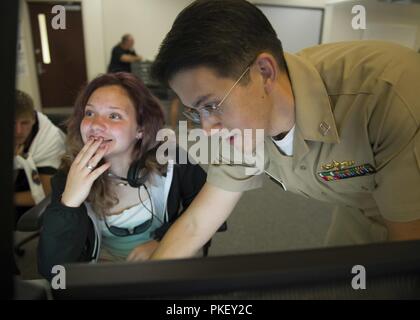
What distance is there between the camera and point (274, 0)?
640 millimetres

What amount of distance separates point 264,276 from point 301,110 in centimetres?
48

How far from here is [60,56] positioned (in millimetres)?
646

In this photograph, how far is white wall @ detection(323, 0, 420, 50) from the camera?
0.59 meters

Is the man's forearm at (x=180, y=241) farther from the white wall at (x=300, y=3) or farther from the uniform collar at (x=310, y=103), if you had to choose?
the white wall at (x=300, y=3)

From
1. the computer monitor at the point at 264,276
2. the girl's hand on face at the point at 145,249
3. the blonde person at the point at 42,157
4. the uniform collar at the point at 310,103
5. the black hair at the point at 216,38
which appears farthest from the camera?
the blonde person at the point at 42,157

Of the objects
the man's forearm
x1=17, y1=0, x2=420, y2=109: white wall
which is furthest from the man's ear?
the man's forearm

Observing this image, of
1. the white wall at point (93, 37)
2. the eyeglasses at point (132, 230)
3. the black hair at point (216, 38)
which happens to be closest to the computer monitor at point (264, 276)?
the black hair at point (216, 38)

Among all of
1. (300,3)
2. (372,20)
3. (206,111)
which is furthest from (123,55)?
(372,20)

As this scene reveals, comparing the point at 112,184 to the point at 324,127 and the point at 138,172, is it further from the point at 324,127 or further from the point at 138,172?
the point at 324,127

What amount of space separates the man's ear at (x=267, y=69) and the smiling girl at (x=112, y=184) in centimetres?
28

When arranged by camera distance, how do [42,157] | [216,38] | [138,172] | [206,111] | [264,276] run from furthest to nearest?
[42,157] → [138,172] → [206,111] → [216,38] → [264,276]

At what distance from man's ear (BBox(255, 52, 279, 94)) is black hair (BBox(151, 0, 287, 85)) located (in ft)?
0.04

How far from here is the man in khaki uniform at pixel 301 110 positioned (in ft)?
1.65
